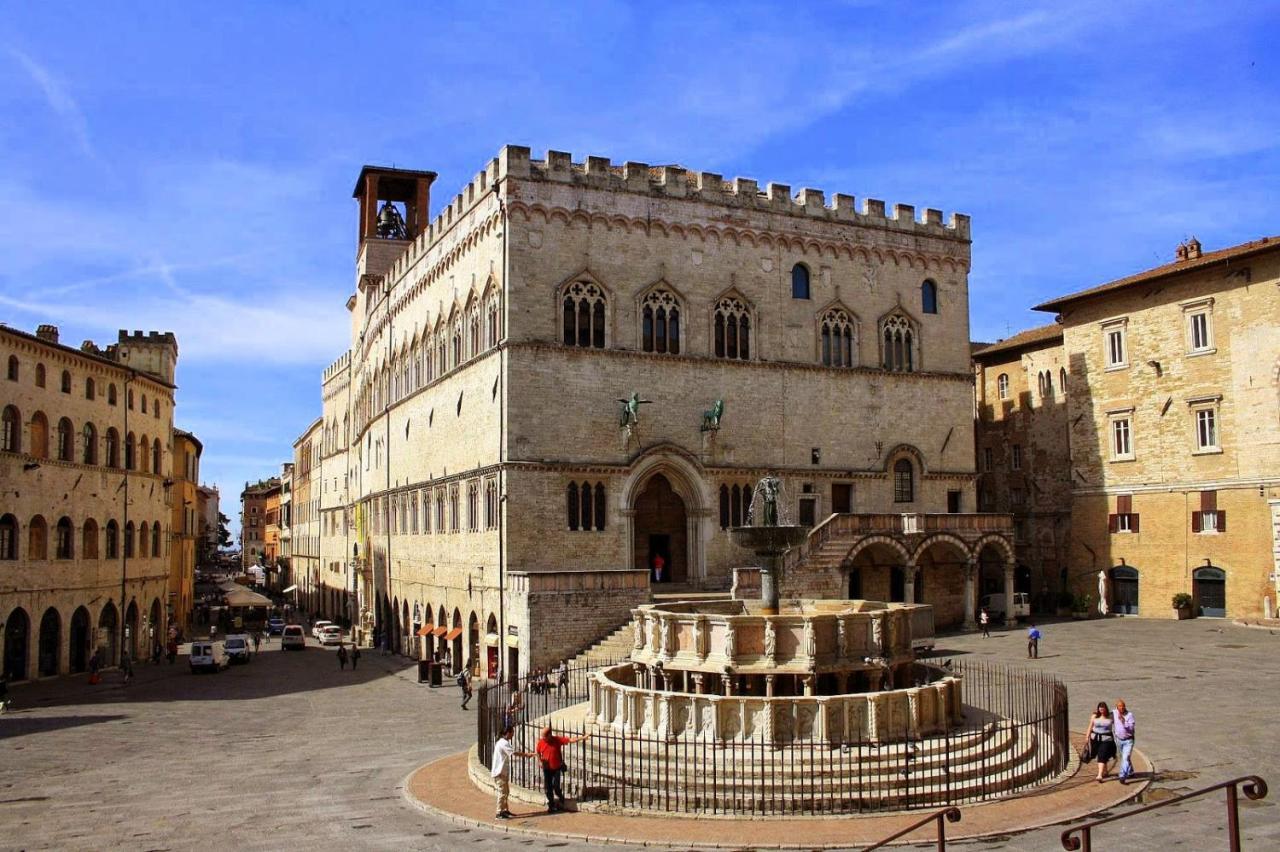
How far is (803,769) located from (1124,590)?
106ft

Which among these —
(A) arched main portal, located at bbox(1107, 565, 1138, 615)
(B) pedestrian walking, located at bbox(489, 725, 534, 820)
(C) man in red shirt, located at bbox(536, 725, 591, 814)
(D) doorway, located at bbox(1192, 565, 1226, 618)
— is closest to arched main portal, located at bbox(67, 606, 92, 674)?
(B) pedestrian walking, located at bbox(489, 725, 534, 820)

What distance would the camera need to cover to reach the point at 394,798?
57.1ft

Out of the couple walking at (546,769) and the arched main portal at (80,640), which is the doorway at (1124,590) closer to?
the couple walking at (546,769)

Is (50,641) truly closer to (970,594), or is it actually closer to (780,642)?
(780,642)

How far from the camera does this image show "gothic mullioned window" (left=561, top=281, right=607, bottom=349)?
119ft

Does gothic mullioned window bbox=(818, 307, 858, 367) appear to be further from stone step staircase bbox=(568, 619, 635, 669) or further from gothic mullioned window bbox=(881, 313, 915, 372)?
stone step staircase bbox=(568, 619, 635, 669)

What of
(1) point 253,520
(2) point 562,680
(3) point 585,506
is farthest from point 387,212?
(1) point 253,520

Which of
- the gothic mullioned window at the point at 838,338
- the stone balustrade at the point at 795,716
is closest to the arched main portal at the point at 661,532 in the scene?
the gothic mullioned window at the point at 838,338

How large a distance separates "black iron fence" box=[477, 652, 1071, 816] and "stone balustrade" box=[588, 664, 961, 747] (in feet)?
0.64

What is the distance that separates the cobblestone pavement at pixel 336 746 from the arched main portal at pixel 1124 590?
11.1ft

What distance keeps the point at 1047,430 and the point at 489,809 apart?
38497 millimetres

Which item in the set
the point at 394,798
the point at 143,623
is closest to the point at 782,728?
the point at 394,798

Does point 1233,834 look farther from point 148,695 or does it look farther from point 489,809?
point 148,695

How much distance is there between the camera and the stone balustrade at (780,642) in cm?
1866
